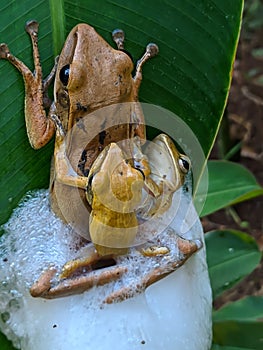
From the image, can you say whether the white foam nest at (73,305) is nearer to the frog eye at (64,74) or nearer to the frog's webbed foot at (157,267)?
the frog's webbed foot at (157,267)

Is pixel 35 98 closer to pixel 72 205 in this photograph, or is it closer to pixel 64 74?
pixel 64 74

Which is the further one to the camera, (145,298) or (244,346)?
(244,346)

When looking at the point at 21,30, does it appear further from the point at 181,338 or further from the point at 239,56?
the point at 239,56

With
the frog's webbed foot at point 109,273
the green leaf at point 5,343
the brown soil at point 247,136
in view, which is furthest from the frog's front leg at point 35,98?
the brown soil at point 247,136

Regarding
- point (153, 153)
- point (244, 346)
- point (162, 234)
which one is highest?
point (153, 153)

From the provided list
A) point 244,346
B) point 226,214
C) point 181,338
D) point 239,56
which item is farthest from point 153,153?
point 239,56

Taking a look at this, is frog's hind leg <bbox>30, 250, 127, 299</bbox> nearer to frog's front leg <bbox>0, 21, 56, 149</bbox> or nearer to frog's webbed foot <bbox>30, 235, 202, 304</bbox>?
frog's webbed foot <bbox>30, 235, 202, 304</bbox>

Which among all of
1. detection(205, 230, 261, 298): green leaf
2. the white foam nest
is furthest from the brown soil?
the white foam nest
